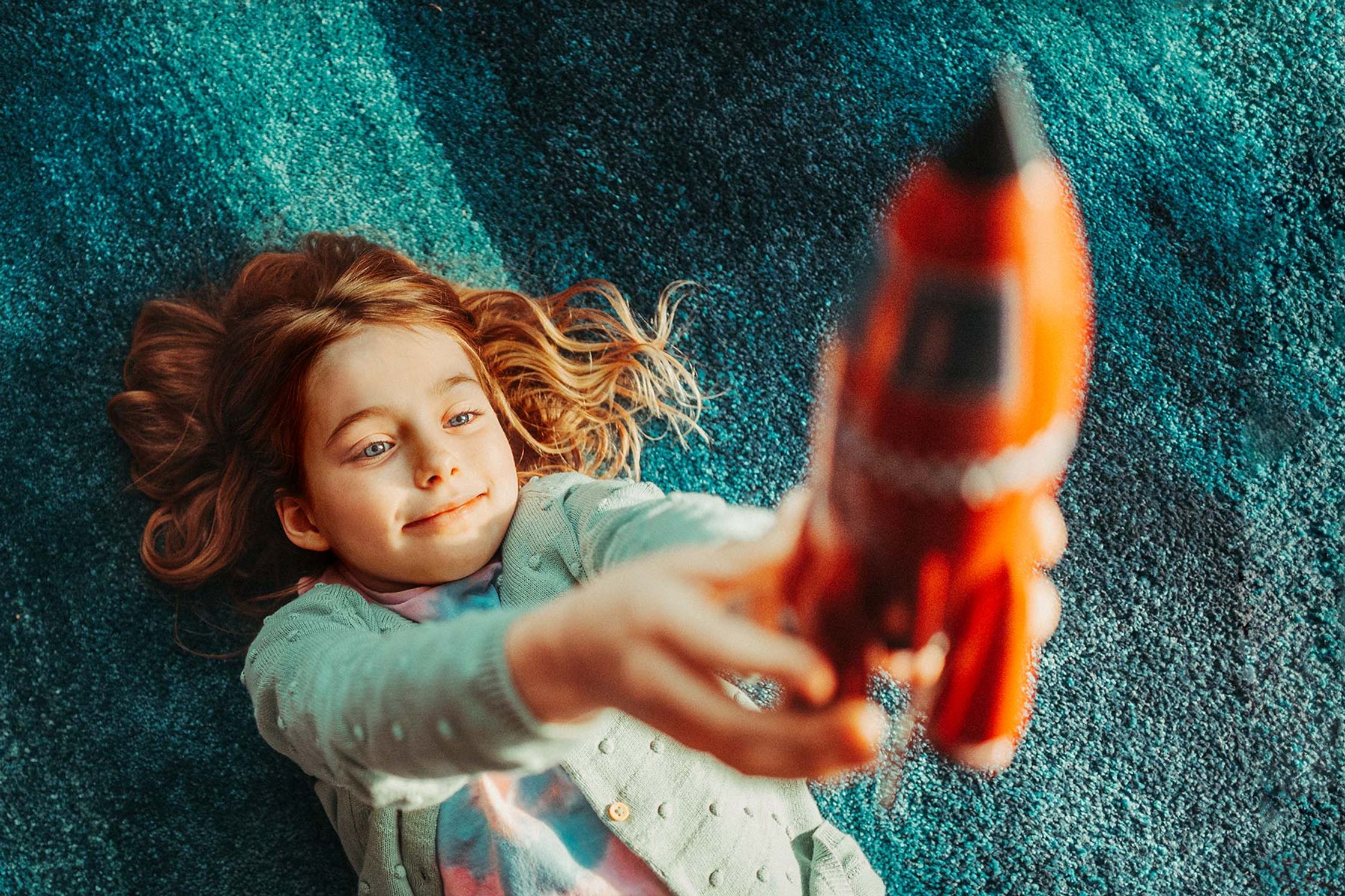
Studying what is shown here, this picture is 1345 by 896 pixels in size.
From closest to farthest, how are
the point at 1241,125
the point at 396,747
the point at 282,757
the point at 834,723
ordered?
the point at 834,723 → the point at 396,747 → the point at 282,757 → the point at 1241,125

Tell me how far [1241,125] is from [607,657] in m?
0.80

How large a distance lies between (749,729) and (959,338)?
0.53 ft

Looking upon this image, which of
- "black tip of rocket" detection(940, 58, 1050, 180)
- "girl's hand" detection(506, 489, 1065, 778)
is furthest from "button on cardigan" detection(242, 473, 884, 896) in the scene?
"black tip of rocket" detection(940, 58, 1050, 180)

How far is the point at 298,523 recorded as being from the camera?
769mm

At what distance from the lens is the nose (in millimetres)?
681

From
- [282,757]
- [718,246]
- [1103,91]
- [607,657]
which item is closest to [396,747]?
[607,657]

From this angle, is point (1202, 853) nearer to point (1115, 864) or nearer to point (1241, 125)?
point (1115, 864)

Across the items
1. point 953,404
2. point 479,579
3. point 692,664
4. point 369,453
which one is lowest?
point 479,579

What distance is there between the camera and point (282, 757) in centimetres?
82

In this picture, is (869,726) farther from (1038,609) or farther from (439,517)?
(439,517)

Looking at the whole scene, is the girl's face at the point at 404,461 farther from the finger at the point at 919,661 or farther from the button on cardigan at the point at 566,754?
the finger at the point at 919,661

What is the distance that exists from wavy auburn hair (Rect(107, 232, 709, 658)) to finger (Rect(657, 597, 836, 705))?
0.45 m

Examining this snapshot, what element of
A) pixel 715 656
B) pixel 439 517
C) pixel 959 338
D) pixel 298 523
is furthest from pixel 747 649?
pixel 298 523

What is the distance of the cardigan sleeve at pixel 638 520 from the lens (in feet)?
1.68
